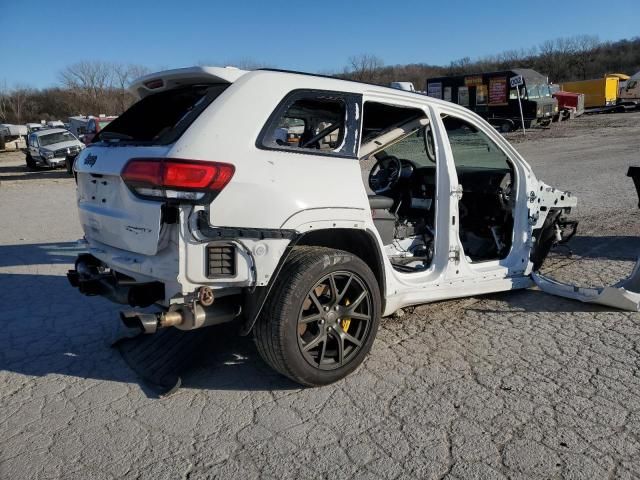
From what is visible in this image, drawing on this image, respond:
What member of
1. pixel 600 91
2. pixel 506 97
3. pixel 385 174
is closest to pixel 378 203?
pixel 385 174

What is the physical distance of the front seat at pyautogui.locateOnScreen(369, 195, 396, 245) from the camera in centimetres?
419

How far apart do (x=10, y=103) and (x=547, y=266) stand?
92.7 meters

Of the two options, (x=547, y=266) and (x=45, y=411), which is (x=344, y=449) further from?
(x=547, y=266)

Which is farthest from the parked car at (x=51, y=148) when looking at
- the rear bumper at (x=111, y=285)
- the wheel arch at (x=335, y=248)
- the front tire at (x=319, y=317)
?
the front tire at (x=319, y=317)

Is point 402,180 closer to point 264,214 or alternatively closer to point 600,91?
point 264,214

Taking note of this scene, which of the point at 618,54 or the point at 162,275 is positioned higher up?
the point at 618,54

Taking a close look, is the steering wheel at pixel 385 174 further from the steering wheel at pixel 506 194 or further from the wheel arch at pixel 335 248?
the wheel arch at pixel 335 248

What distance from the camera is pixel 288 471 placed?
266 centimetres

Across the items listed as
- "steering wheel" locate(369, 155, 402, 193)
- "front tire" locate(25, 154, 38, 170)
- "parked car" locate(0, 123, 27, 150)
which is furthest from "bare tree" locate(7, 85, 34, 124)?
"steering wheel" locate(369, 155, 402, 193)

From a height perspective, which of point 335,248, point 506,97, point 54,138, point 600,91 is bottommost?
point 335,248

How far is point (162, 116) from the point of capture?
3416 millimetres

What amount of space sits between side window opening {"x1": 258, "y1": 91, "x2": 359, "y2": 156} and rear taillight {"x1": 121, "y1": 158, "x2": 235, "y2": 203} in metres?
0.34

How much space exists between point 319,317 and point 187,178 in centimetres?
117

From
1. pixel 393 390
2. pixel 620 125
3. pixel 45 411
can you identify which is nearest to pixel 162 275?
pixel 45 411
